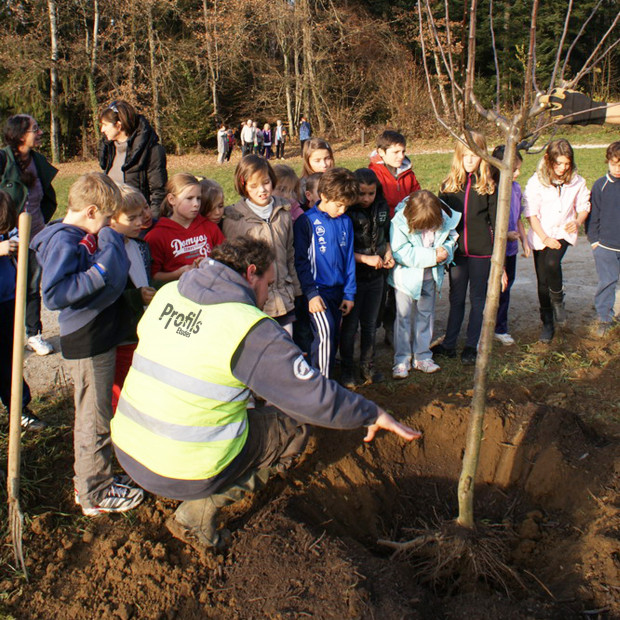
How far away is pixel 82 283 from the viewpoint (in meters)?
2.93

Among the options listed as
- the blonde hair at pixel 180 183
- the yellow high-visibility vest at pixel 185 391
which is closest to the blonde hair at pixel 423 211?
the blonde hair at pixel 180 183

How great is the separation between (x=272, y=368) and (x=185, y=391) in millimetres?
411

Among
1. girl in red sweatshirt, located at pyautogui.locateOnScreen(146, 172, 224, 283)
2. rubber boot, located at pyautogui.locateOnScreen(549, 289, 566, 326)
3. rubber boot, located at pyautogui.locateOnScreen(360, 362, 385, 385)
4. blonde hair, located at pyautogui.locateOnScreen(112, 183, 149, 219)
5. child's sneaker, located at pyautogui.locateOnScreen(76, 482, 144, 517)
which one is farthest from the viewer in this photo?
rubber boot, located at pyautogui.locateOnScreen(549, 289, 566, 326)

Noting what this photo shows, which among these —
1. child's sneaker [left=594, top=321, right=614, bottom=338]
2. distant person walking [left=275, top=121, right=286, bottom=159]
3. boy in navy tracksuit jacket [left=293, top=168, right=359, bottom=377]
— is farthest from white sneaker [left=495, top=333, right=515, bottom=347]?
distant person walking [left=275, top=121, right=286, bottom=159]

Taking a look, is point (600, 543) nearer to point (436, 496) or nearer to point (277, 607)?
point (436, 496)

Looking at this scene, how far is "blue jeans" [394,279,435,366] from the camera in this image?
497cm

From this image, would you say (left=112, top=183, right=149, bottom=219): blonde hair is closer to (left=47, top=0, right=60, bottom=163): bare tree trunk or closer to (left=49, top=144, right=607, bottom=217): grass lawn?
(left=49, top=144, right=607, bottom=217): grass lawn

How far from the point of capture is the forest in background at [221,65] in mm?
27688

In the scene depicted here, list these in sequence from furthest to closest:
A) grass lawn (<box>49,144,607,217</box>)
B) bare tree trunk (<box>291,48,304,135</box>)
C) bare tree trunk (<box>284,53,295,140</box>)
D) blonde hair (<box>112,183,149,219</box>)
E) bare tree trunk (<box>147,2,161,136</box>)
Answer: bare tree trunk (<box>284,53,295,140</box>), bare tree trunk (<box>291,48,304,135</box>), bare tree trunk (<box>147,2,161,136</box>), grass lawn (<box>49,144,607,217</box>), blonde hair (<box>112,183,149,219</box>)

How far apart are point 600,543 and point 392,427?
1.12 metres

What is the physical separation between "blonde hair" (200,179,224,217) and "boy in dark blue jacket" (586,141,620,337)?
3510 millimetres

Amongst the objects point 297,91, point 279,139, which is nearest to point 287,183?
point 279,139

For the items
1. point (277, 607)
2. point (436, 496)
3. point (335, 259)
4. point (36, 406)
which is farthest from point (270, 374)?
point (36, 406)

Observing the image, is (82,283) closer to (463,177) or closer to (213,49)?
(463,177)
